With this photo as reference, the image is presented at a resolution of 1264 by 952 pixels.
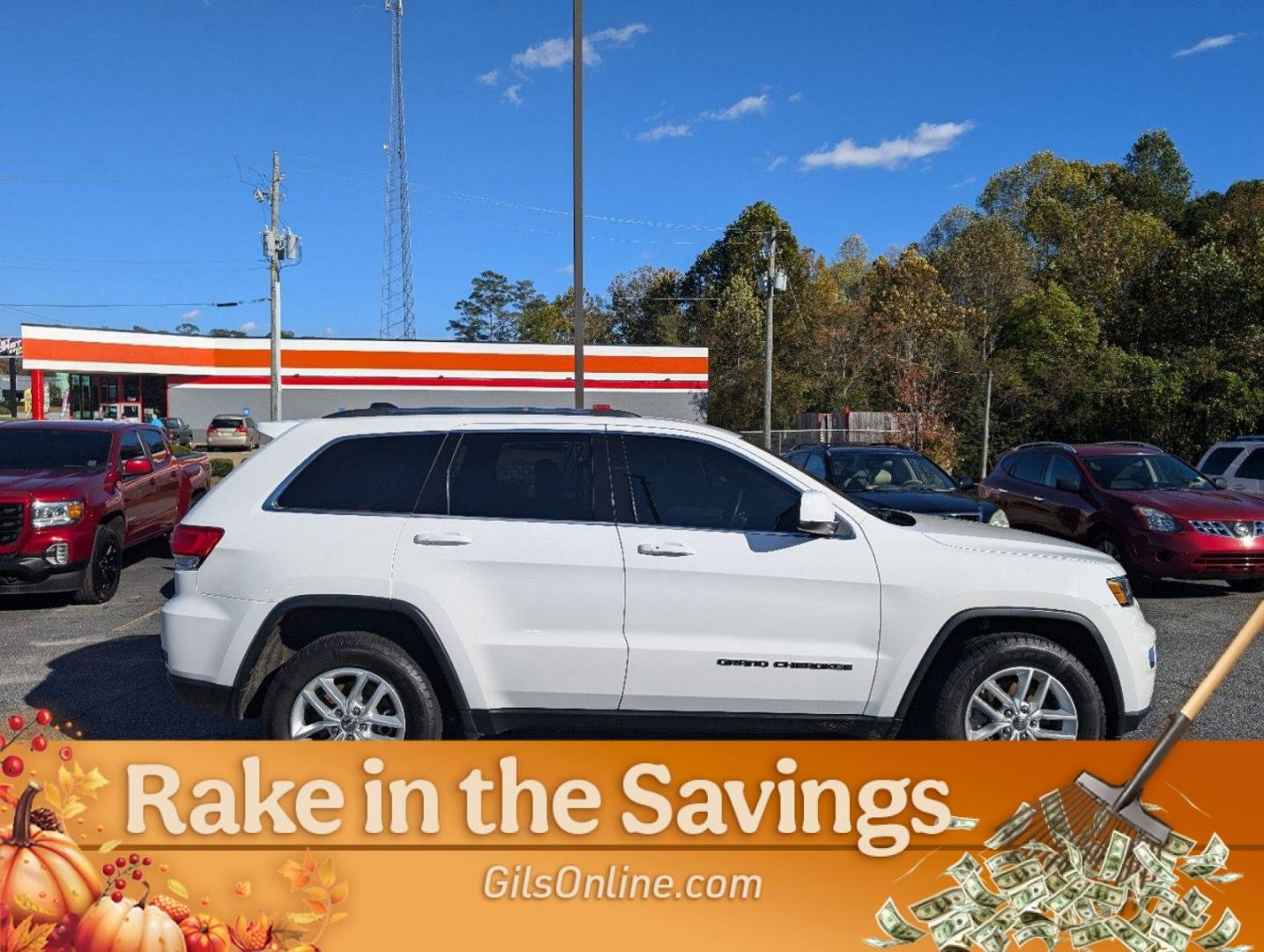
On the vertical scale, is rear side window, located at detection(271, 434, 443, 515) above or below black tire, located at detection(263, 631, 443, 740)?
above

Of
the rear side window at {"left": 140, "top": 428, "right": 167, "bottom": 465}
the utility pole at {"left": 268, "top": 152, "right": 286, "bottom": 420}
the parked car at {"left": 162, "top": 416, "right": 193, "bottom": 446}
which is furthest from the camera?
the parked car at {"left": 162, "top": 416, "right": 193, "bottom": 446}

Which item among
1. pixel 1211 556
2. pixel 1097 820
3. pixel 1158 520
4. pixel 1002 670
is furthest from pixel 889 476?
pixel 1097 820

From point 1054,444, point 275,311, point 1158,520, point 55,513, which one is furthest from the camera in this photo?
point 275,311

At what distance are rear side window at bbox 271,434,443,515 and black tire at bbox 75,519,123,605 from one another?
5.35 meters

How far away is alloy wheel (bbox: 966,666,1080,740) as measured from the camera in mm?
4039

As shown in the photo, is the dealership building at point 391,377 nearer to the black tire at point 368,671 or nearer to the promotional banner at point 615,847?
the black tire at point 368,671

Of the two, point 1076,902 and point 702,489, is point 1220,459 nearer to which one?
point 702,489

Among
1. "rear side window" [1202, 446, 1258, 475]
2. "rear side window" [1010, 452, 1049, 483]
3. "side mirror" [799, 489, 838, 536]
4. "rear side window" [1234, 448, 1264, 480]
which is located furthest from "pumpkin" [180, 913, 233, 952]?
"rear side window" [1202, 446, 1258, 475]

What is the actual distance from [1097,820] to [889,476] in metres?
7.71

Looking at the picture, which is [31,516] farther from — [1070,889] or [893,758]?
[1070,889]

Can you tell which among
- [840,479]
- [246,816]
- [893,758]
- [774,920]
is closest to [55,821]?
[246,816]

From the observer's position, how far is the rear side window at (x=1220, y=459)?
41.3 feet

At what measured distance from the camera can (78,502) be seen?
8.28m

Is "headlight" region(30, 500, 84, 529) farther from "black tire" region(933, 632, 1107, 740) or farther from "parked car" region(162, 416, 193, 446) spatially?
"parked car" region(162, 416, 193, 446)
